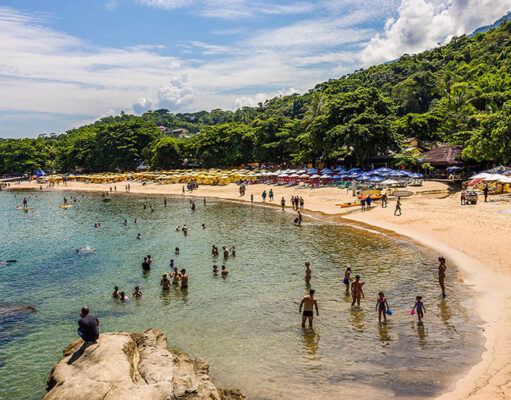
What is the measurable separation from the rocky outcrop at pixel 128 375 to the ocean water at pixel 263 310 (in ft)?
6.29

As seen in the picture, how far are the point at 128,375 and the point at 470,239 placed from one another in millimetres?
23284

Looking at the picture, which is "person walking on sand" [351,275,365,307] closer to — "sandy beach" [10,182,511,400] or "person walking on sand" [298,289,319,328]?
"person walking on sand" [298,289,319,328]

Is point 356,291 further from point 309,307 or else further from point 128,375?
point 128,375

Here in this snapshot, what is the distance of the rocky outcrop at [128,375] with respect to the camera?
28.4 feet

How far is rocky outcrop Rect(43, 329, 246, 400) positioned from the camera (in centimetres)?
865

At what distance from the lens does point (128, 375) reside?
30.7ft

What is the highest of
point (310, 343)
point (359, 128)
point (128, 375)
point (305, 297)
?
point (359, 128)

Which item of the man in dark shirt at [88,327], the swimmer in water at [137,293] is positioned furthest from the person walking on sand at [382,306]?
the swimmer in water at [137,293]

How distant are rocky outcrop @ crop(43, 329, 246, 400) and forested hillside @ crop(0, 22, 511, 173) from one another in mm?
36824

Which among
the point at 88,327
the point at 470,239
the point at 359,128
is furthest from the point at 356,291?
the point at 359,128

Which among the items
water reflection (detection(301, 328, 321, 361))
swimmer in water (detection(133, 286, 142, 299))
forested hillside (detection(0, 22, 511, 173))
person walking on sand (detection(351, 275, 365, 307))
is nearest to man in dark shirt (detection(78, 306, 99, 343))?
water reflection (detection(301, 328, 321, 361))

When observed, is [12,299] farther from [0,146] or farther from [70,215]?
[0,146]

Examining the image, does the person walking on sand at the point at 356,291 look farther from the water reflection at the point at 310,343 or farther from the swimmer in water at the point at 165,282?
the swimmer in water at the point at 165,282

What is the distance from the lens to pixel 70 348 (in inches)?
477
